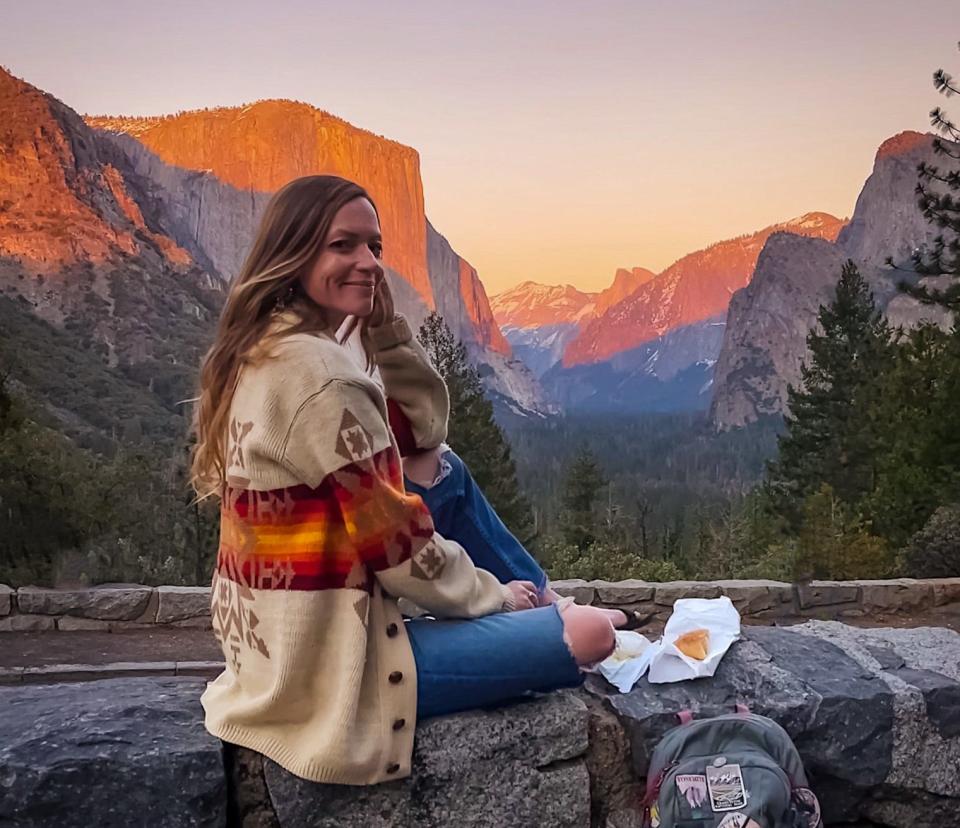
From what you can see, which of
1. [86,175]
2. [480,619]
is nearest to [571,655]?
[480,619]

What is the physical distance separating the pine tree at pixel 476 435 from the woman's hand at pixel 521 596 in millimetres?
16218

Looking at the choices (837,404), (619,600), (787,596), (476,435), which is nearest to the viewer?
(619,600)

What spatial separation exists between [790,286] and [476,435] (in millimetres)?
101254

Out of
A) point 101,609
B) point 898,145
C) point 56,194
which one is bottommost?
point 101,609

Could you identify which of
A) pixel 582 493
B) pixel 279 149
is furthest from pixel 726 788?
pixel 279 149

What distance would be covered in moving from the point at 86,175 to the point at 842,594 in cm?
7058

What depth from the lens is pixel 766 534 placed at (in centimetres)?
1928

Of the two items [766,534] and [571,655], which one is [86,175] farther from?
[571,655]

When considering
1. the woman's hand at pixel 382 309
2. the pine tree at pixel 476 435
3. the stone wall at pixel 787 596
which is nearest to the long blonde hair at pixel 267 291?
the woman's hand at pixel 382 309

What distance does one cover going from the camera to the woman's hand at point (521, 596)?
1.90 metres

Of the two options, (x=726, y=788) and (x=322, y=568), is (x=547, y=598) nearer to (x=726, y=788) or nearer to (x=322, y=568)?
(x=726, y=788)

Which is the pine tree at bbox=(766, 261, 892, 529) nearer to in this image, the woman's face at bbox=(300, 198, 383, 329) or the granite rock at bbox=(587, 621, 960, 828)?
the granite rock at bbox=(587, 621, 960, 828)

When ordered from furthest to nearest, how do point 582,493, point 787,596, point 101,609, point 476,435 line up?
1. point 582,493
2. point 476,435
3. point 787,596
4. point 101,609

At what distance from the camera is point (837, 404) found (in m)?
20.6
